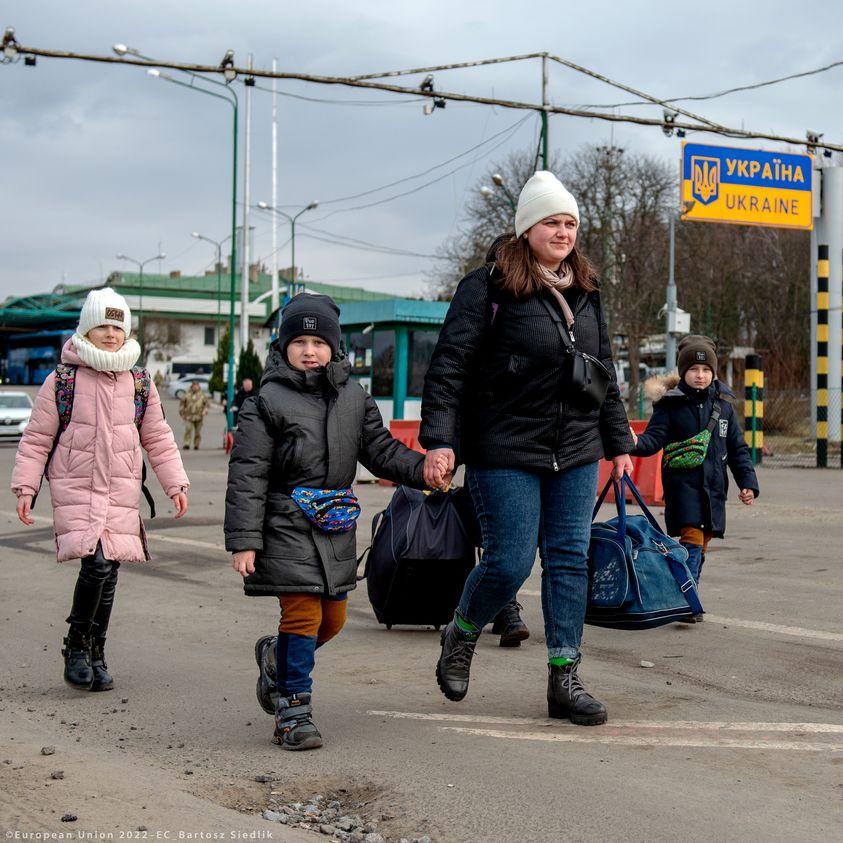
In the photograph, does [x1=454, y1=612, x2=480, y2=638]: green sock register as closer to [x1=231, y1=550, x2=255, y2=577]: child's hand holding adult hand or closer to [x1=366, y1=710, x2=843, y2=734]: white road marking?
[x1=366, y1=710, x2=843, y2=734]: white road marking

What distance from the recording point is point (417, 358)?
21531mm

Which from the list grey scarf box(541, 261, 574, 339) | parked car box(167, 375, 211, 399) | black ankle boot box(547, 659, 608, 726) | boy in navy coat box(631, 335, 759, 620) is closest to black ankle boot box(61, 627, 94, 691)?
black ankle boot box(547, 659, 608, 726)

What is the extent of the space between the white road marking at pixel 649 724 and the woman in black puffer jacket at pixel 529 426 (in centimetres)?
9

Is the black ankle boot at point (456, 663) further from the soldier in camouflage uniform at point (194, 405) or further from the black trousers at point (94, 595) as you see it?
the soldier in camouflage uniform at point (194, 405)

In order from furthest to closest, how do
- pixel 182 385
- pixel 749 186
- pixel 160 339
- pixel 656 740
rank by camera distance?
1. pixel 160 339
2. pixel 182 385
3. pixel 749 186
4. pixel 656 740

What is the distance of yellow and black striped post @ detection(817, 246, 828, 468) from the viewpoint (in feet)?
66.2

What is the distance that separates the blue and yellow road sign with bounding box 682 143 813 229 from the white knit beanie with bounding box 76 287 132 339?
2247 centimetres

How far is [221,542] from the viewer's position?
10.7 meters

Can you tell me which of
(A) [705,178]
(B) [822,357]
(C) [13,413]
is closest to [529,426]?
(B) [822,357]

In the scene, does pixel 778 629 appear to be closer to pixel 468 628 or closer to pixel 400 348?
pixel 468 628

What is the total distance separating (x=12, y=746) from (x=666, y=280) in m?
42.1

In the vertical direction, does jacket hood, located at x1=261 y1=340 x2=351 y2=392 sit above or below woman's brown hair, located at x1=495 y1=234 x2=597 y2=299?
below

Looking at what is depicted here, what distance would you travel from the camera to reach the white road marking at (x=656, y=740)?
4.26 metres

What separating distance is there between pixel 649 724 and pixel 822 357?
16999 mm
